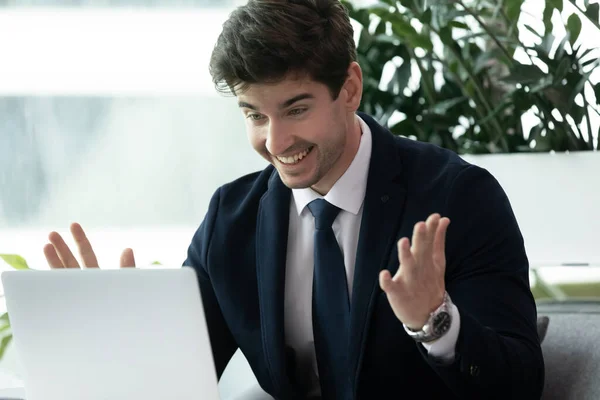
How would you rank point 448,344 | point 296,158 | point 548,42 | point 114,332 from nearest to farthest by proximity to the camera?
1. point 114,332
2. point 448,344
3. point 296,158
4. point 548,42

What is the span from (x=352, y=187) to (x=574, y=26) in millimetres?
1078

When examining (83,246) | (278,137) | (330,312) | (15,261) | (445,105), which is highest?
(278,137)

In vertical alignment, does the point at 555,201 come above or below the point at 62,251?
below

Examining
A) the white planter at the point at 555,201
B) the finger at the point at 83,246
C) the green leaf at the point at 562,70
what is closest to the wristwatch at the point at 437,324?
the finger at the point at 83,246

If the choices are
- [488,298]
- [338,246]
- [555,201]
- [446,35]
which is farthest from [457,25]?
[488,298]

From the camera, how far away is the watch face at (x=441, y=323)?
1.33 meters

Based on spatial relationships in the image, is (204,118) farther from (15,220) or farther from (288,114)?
(288,114)

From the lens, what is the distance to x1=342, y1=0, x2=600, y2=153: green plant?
2.46 meters

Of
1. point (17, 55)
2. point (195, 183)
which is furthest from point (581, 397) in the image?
point (17, 55)

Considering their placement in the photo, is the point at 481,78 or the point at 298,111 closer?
the point at 298,111

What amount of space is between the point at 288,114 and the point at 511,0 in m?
1.19

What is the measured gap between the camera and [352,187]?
1.69 meters

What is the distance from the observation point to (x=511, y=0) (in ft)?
8.20

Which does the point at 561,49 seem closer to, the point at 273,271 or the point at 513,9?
the point at 513,9
